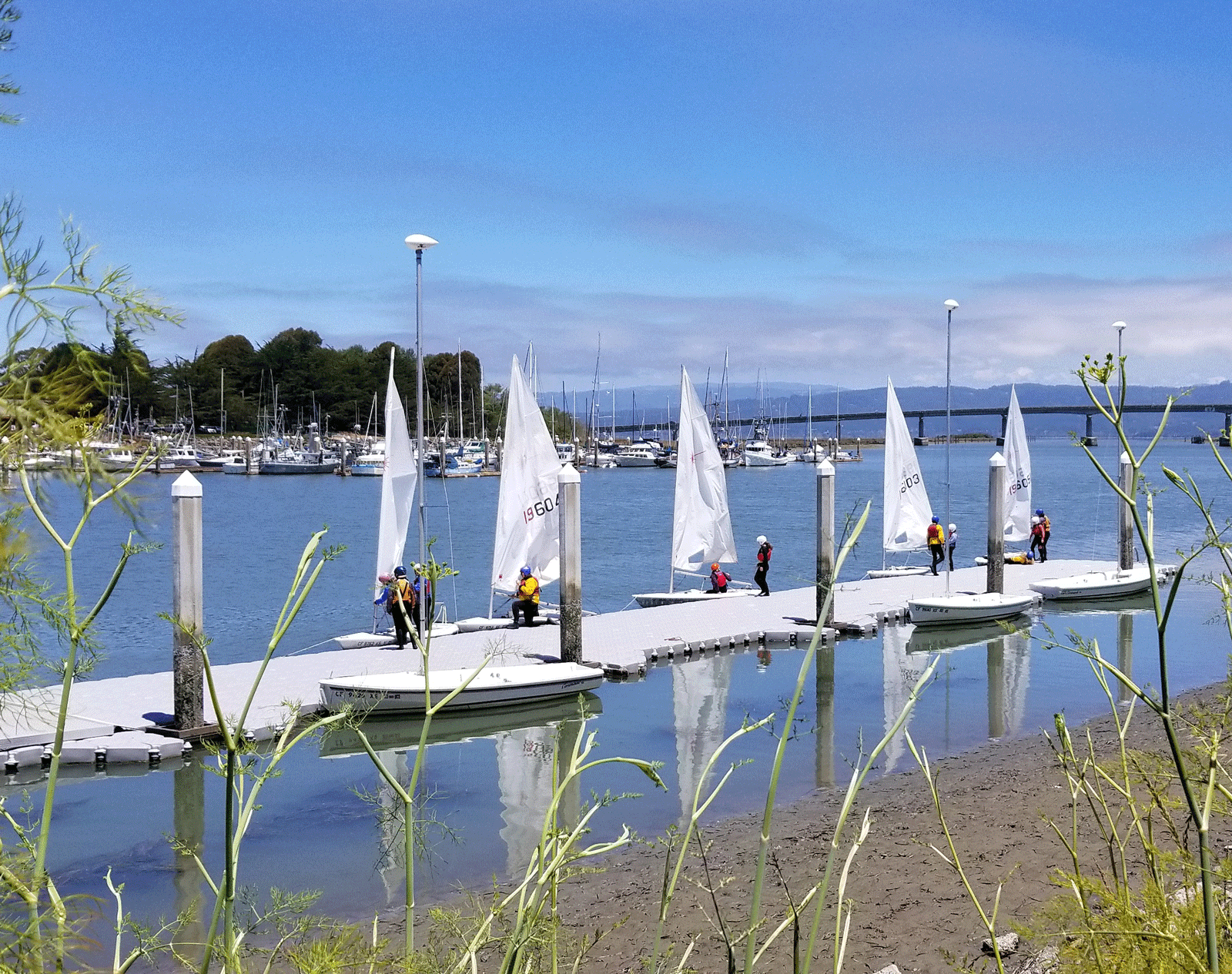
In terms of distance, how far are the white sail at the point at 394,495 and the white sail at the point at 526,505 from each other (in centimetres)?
190

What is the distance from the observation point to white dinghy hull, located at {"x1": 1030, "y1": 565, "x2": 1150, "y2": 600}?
22.5 metres

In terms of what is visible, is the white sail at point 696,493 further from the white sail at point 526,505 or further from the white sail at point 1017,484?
the white sail at point 1017,484

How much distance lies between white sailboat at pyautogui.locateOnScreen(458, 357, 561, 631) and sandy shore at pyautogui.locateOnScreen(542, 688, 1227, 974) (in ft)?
25.9

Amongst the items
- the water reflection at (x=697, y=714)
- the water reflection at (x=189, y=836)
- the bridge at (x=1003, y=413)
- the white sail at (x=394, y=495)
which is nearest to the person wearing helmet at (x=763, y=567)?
the water reflection at (x=697, y=714)

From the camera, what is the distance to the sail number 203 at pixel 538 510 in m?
18.4

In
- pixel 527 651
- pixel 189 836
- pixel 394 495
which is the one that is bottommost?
pixel 189 836

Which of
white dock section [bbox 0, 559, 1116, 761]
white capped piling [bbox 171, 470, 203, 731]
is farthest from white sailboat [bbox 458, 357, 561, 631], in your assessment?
white capped piling [bbox 171, 470, 203, 731]

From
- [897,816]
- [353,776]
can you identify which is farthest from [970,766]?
[353,776]

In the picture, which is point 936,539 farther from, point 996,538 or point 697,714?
point 697,714

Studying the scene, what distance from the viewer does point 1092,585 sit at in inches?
888

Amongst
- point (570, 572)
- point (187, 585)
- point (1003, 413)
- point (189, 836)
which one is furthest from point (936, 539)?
point (1003, 413)

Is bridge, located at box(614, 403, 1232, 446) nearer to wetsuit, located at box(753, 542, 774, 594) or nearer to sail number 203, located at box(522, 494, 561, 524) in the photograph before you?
wetsuit, located at box(753, 542, 774, 594)

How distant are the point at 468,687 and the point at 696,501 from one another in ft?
31.5

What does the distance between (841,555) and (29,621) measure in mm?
2359
